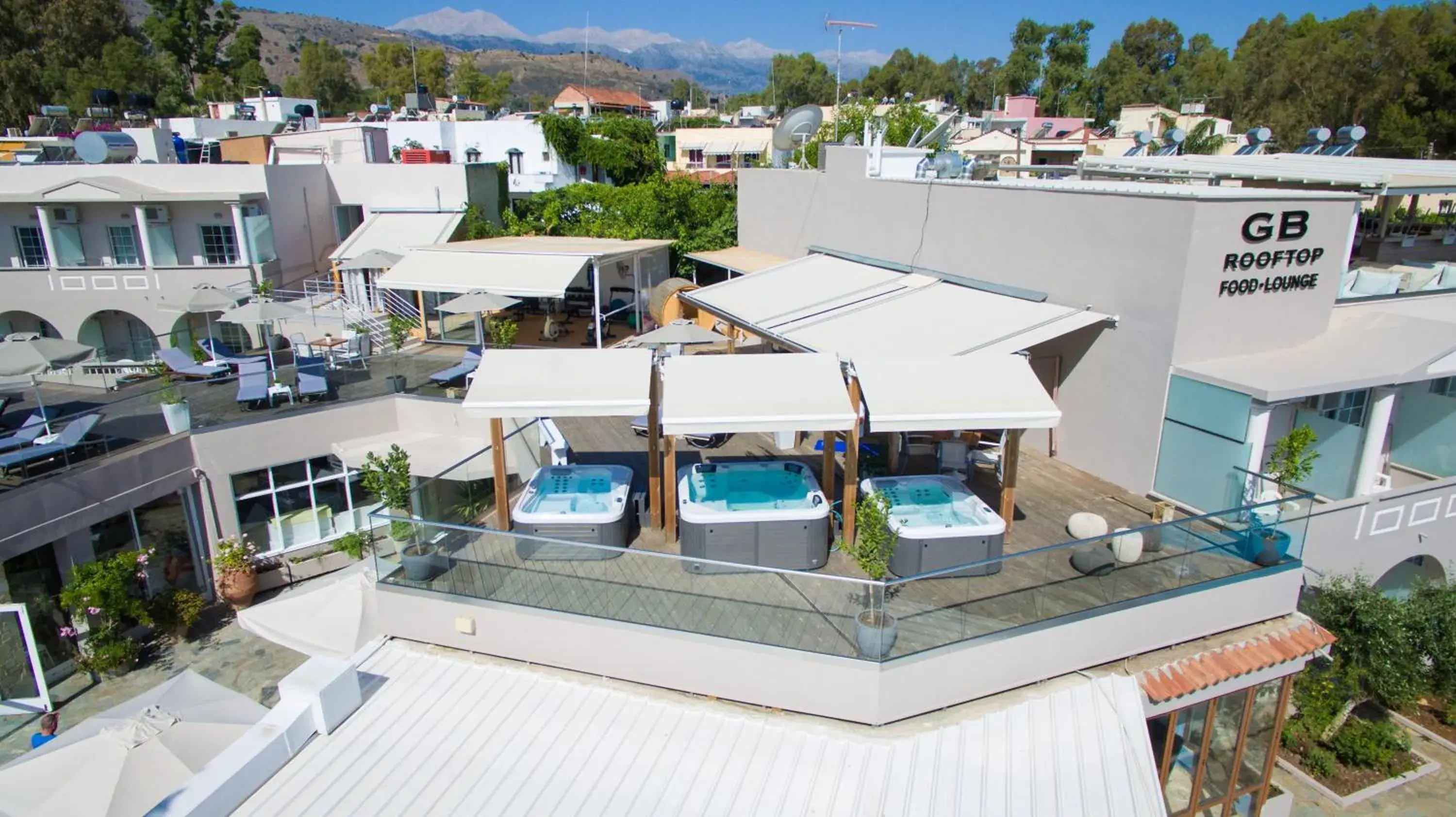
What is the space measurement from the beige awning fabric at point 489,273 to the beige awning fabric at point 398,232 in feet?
12.7

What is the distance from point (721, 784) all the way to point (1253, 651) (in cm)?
707

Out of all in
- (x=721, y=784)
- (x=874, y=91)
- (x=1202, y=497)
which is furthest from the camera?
(x=874, y=91)

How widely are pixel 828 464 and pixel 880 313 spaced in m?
4.62

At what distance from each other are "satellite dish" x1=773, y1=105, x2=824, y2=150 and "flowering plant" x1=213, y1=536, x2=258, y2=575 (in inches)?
748

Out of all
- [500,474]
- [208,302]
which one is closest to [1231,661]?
[500,474]

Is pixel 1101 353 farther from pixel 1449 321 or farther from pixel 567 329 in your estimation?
pixel 567 329

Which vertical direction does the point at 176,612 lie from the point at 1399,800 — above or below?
above

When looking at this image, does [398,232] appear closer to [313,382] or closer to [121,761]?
[313,382]

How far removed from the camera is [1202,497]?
11.8 m

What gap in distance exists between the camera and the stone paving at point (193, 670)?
44.7ft

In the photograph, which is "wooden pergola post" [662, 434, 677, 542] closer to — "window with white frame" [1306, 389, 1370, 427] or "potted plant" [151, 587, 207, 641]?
"window with white frame" [1306, 389, 1370, 427]

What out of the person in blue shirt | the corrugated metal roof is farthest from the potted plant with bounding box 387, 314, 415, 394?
the corrugated metal roof

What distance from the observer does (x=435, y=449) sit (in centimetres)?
1744

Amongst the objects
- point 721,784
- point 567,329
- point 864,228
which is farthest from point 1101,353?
point 567,329
